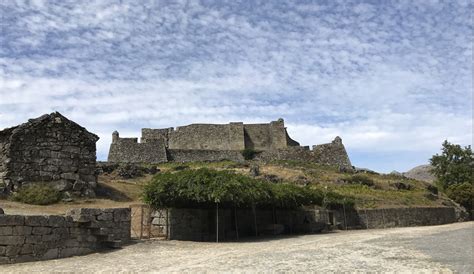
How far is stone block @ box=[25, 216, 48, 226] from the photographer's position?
13961 millimetres

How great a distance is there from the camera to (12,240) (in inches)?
531

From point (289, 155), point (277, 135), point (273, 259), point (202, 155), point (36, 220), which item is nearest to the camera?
point (36, 220)

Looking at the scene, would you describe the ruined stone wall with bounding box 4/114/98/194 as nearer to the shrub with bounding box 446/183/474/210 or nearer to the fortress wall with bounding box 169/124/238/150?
the fortress wall with bounding box 169/124/238/150

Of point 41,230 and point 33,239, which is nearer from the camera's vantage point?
point 33,239

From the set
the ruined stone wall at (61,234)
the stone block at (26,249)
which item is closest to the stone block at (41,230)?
the ruined stone wall at (61,234)

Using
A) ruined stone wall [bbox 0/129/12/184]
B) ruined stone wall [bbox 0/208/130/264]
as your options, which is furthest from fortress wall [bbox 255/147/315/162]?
ruined stone wall [bbox 0/208/130/264]

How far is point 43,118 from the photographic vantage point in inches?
955

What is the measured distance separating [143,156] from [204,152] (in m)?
7.34

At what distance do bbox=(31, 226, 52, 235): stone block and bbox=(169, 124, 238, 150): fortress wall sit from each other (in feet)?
143

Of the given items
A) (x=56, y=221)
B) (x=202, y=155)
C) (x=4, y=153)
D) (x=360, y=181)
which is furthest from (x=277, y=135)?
(x=56, y=221)

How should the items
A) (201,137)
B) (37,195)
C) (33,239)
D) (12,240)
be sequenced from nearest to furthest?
(12,240), (33,239), (37,195), (201,137)

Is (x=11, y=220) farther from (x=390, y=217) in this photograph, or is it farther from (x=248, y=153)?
(x=248, y=153)

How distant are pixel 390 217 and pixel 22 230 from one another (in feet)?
89.0

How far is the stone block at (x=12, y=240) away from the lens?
43.5ft
